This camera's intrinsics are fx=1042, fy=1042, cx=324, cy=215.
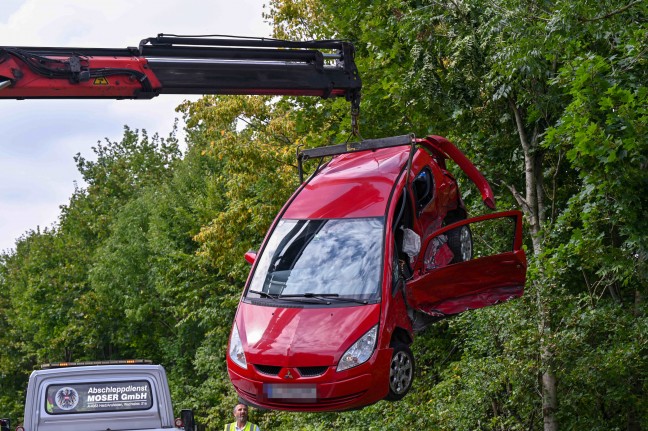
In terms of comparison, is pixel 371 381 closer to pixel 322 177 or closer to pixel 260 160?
pixel 322 177

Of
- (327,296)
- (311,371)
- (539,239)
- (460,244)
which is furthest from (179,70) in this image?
(539,239)

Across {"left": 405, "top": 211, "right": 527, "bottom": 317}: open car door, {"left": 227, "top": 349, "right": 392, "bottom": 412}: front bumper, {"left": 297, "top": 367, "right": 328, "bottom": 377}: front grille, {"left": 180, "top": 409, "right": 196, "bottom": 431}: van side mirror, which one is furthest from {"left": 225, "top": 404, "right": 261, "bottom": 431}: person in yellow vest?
{"left": 405, "top": 211, "right": 527, "bottom": 317}: open car door

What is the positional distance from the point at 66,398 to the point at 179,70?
4.66 meters

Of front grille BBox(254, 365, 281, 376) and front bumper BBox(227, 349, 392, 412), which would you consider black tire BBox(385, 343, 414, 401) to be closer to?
front bumper BBox(227, 349, 392, 412)

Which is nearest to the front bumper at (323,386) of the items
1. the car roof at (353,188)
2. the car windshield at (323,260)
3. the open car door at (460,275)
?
the car windshield at (323,260)

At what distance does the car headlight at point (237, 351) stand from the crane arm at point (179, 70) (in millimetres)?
3299

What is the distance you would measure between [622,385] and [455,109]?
6.01m

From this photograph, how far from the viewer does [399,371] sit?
35.4 feet

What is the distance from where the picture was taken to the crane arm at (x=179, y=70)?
A: 39.1 ft

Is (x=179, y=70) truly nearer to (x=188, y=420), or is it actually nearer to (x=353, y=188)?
(x=353, y=188)

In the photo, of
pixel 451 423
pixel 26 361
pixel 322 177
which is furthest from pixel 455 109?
pixel 26 361

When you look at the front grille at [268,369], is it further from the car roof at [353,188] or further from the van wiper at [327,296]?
the car roof at [353,188]

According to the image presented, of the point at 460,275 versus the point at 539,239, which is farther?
the point at 539,239

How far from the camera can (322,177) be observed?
1224cm
